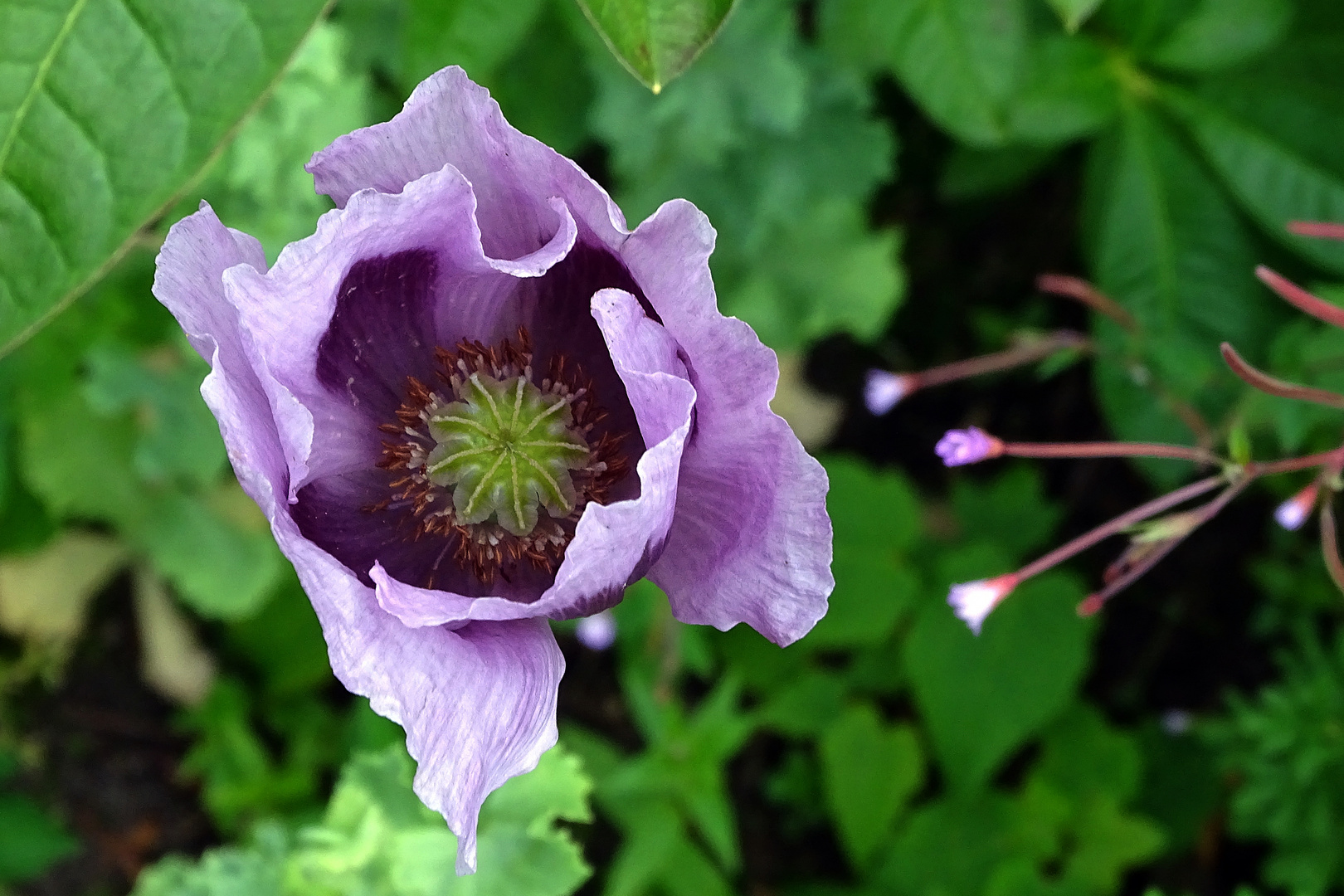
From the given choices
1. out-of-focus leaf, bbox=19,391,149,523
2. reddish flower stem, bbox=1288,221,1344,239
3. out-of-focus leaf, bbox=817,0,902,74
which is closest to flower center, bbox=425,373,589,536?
Answer: reddish flower stem, bbox=1288,221,1344,239

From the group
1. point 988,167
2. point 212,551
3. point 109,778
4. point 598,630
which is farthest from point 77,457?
point 988,167

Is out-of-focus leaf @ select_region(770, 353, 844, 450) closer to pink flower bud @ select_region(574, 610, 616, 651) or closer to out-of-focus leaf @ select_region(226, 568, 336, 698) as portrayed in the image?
pink flower bud @ select_region(574, 610, 616, 651)

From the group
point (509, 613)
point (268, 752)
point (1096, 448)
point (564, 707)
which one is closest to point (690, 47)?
point (509, 613)

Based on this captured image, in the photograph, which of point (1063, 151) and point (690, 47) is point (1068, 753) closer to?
point (1063, 151)

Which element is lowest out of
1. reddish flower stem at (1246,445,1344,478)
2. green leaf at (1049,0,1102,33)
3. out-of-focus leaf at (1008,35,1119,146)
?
out-of-focus leaf at (1008,35,1119,146)

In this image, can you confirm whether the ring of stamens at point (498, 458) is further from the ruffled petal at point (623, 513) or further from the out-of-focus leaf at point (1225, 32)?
the out-of-focus leaf at point (1225, 32)

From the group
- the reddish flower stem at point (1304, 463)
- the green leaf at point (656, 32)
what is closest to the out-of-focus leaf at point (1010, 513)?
the reddish flower stem at point (1304, 463)

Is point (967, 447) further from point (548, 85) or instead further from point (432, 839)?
point (548, 85)
